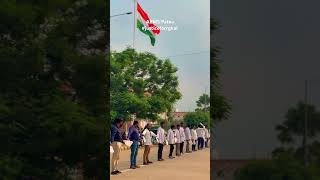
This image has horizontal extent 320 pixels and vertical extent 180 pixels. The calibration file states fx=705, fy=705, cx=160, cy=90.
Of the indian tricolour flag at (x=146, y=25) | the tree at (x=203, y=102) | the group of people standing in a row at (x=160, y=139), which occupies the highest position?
the indian tricolour flag at (x=146, y=25)

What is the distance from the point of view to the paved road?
10758 millimetres

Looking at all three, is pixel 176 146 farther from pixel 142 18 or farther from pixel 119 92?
pixel 142 18

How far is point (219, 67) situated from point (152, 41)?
1584 millimetres

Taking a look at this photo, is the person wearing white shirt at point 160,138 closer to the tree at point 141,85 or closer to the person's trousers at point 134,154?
the tree at point 141,85

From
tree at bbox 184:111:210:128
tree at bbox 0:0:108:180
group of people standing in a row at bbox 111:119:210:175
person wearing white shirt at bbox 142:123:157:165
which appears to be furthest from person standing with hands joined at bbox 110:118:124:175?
tree at bbox 184:111:210:128

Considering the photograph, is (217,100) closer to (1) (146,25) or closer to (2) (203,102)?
(2) (203,102)

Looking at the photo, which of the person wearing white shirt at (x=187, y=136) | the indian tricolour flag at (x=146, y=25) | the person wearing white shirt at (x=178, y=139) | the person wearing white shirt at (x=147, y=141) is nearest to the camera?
the indian tricolour flag at (x=146, y=25)

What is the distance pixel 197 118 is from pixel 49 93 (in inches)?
92.4

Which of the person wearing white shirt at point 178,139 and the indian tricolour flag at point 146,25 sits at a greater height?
the indian tricolour flag at point 146,25

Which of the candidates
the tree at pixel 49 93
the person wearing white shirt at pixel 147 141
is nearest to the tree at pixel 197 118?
the person wearing white shirt at pixel 147 141

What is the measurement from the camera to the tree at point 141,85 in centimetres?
1060

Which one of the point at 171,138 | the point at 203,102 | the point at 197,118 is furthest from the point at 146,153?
the point at 203,102

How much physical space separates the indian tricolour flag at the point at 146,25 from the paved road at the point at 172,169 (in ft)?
5.95

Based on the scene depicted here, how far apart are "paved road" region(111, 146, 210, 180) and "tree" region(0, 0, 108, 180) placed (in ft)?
1.98
